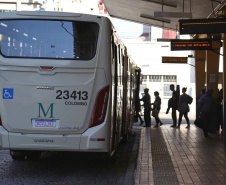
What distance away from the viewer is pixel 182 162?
1196cm

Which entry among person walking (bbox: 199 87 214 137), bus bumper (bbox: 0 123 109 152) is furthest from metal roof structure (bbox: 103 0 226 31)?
bus bumper (bbox: 0 123 109 152)

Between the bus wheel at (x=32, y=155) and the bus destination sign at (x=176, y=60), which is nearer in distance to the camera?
the bus wheel at (x=32, y=155)

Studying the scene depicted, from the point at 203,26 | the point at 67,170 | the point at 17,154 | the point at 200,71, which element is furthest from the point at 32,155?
the point at 200,71

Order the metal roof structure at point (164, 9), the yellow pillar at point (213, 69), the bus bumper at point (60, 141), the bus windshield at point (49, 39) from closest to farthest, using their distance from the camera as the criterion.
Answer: the bus bumper at point (60, 141) < the bus windshield at point (49, 39) < the metal roof structure at point (164, 9) < the yellow pillar at point (213, 69)

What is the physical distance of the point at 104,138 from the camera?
390 inches

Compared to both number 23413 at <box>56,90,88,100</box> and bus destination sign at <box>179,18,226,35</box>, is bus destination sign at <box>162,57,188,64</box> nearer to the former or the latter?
bus destination sign at <box>179,18,226,35</box>

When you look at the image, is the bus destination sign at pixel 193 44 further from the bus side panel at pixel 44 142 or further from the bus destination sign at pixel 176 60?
the bus side panel at pixel 44 142

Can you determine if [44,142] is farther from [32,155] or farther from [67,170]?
[32,155]

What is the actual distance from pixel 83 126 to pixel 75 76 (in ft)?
2.98

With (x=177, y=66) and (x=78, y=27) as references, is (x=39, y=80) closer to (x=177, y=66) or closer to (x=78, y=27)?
(x=78, y=27)

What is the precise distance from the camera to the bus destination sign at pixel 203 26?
49.0ft

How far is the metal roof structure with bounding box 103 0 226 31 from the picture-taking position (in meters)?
18.3

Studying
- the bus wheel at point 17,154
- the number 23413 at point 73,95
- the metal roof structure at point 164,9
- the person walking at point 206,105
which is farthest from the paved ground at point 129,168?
the metal roof structure at point 164,9

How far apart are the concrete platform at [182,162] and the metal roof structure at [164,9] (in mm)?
4201
